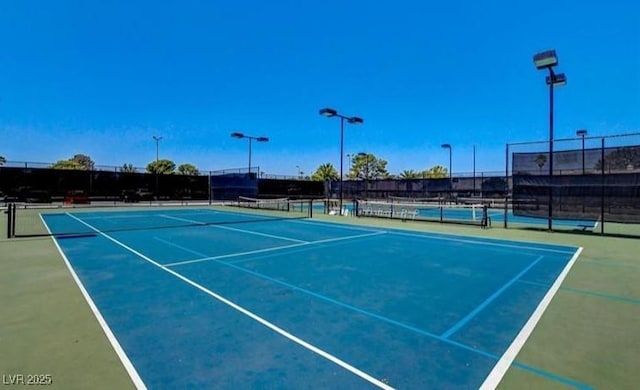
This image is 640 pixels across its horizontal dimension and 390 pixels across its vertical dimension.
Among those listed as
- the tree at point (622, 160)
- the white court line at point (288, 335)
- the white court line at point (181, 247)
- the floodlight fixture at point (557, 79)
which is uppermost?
the floodlight fixture at point (557, 79)

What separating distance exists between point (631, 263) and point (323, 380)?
8.00 m

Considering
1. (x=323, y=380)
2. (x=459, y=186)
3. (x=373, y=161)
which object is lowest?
(x=323, y=380)

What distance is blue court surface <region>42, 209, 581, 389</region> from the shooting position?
2.99m

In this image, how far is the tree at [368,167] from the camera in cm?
6438

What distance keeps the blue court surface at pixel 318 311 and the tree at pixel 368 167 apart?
55.5 meters

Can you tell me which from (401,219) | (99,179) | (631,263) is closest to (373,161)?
(99,179)

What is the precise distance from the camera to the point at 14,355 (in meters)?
3.23

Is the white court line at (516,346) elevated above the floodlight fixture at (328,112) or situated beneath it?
situated beneath

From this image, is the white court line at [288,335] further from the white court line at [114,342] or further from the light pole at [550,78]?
the light pole at [550,78]

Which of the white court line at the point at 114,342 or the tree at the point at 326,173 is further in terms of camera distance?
the tree at the point at 326,173

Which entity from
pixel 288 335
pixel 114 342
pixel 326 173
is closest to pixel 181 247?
pixel 114 342

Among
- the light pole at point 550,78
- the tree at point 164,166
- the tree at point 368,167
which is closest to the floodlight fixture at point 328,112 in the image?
the light pole at point 550,78

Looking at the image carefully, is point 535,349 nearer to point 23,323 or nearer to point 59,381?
point 59,381

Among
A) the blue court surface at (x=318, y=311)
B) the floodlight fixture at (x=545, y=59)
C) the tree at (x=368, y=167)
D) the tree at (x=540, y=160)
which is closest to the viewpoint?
the blue court surface at (x=318, y=311)
